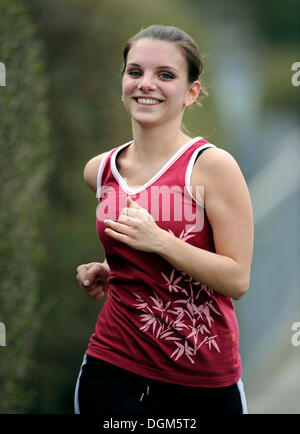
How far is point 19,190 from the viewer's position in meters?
2.99

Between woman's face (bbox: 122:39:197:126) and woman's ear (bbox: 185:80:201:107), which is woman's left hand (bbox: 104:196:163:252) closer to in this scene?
woman's face (bbox: 122:39:197:126)

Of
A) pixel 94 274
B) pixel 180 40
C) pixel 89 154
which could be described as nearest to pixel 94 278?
pixel 94 274

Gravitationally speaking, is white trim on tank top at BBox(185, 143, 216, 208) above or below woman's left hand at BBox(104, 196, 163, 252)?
above

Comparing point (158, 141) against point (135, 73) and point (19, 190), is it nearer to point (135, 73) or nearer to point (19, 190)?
point (135, 73)

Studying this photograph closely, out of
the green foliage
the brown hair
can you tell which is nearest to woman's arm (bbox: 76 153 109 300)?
the brown hair

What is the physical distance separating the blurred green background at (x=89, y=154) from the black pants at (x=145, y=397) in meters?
1.33

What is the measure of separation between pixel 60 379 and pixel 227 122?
192 centimetres

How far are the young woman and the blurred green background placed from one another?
1156 millimetres

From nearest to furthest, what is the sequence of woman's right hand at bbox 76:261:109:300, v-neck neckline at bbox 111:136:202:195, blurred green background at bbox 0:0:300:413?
v-neck neckline at bbox 111:136:202:195, woman's right hand at bbox 76:261:109:300, blurred green background at bbox 0:0:300:413

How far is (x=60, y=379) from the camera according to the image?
3500mm

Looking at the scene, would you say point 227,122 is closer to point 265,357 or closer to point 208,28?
point 208,28

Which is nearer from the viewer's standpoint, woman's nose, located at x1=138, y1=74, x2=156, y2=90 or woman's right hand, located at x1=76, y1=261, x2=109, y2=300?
woman's nose, located at x1=138, y1=74, x2=156, y2=90

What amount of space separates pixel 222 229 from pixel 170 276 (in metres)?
0.21

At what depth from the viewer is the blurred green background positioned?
3.01 metres
